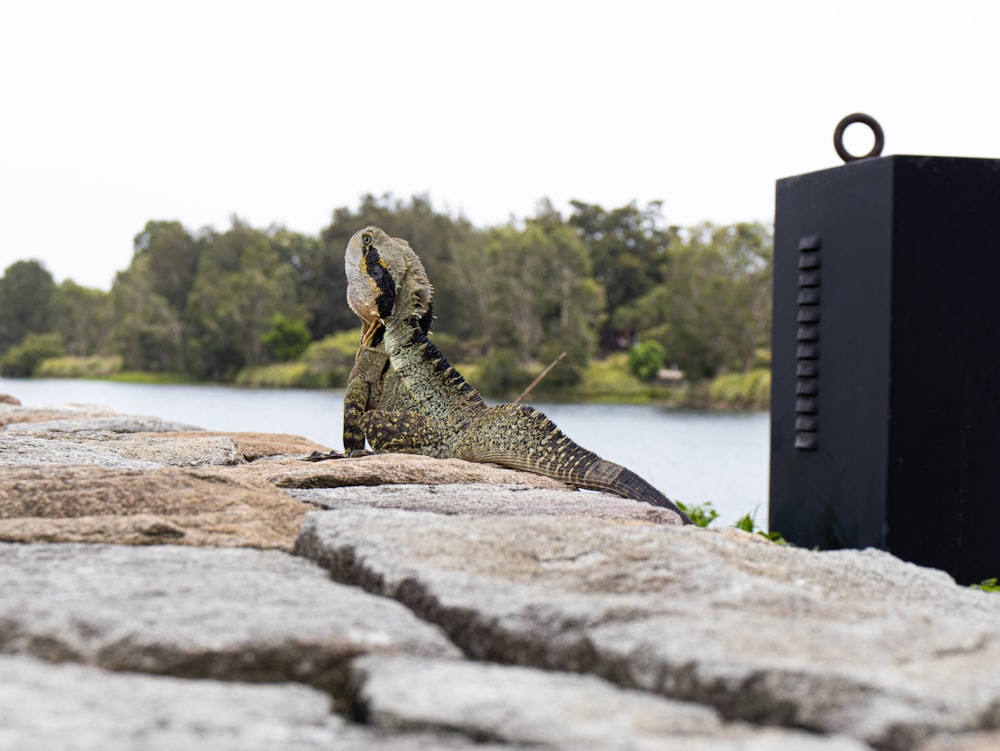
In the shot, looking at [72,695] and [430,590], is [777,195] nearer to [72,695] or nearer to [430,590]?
[430,590]

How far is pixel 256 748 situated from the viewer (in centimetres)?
151

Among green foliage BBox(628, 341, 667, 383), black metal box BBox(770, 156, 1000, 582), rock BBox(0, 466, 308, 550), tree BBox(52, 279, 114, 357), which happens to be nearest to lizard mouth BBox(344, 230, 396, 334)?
black metal box BBox(770, 156, 1000, 582)

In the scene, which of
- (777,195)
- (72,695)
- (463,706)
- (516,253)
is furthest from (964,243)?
(516,253)

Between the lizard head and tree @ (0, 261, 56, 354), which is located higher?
tree @ (0, 261, 56, 354)

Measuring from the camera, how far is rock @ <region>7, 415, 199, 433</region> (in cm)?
616

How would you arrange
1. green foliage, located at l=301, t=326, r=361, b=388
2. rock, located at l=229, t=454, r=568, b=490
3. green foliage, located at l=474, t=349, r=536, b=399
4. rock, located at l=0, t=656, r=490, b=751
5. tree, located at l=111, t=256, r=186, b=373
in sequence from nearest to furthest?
rock, located at l=0, t=656, r=490, b=751 → rock, located at l=229, t=454, r=568, b=490 → green foliage, located at l=474, t=349, r=536, b=399 → green foliage, located at l=301, t=326, r=361, b=388 → tree, located at l=111, t=256, r=186, b=373

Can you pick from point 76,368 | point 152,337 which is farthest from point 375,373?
point 76,368

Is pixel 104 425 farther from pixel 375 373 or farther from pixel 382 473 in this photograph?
pixel 382 473

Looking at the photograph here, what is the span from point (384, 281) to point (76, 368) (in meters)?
68.3

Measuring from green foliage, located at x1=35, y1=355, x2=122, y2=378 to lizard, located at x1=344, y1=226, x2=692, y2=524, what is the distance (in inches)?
2655

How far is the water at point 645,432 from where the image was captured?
61.6 ft

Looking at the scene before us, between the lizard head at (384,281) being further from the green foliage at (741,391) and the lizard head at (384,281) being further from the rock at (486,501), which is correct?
the green foliage at (741,391)

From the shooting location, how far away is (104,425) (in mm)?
6309

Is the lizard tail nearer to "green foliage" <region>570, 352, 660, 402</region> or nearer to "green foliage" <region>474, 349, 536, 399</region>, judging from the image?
"green foliage" <region>474, 349, 536, 399</region>
